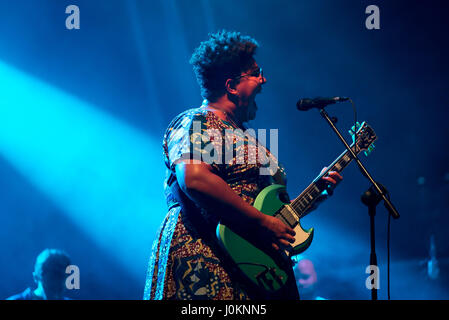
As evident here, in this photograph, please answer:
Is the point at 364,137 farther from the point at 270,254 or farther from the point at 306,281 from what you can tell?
the point at 306,281

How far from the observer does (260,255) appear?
1.95m

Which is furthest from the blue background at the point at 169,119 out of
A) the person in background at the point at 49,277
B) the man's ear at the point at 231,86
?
the man's ear at the point at 231,86

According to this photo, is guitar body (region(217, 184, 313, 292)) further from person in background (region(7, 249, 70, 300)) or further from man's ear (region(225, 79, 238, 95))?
person in background (region(7, 249, 70, 300))

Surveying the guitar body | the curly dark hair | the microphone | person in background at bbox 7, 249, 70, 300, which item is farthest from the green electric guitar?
person in background at bbox 7, 249, 70, 300

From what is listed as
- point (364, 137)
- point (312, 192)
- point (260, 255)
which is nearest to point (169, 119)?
point (364, 137)

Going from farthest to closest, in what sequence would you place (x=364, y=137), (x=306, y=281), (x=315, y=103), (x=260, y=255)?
1. (x=306, y=281)
2. (x=364, y=137)
3. (x=315, y=103)
4. (x=260, y=255)

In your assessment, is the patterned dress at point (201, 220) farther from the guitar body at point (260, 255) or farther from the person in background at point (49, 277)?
the person in background at point (49, 277)

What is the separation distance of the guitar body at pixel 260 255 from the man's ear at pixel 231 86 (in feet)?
1.89

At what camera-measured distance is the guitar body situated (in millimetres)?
1883

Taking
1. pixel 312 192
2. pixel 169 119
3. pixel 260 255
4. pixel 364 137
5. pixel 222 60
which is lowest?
pixel 260 255

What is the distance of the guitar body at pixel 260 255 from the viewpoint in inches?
74.1

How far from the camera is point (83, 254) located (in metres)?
6.26

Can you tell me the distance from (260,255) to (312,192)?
61 cm
